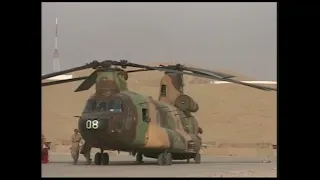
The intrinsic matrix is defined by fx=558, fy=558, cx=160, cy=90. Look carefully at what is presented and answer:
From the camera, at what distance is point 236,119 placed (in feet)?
235


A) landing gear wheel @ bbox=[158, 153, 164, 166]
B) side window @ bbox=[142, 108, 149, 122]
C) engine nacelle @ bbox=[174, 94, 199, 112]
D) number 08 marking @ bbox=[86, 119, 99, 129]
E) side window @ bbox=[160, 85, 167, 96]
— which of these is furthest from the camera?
side window @ bbox=[160, 85, 167, 96]

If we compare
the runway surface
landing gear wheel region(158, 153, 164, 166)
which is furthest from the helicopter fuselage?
the runway surface

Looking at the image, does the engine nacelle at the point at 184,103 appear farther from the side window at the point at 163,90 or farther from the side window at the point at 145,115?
the side window at the point at 145,115

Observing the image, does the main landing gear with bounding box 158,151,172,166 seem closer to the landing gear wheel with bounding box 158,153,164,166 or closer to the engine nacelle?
the landing gear wheel with bounding box 158,153,164,166

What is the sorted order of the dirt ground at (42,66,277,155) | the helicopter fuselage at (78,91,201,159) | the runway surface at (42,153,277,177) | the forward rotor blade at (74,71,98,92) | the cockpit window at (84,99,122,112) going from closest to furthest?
the runway surface at (42,153,277,177), the helicopter fuselage at (78,91,201,159), the cockpit window at (84,99,122,112), the forward rotor blade at (74,71,98,92), the dirt ground at (42,66,277,155)

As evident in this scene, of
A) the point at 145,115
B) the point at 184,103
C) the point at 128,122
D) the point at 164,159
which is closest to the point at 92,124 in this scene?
the point at 128,122

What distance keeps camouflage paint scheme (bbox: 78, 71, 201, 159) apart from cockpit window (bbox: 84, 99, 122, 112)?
5.0 inches

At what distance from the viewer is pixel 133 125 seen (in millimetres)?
17891

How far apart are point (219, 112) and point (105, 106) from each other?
5845 centimetres

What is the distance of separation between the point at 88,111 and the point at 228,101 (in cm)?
6336

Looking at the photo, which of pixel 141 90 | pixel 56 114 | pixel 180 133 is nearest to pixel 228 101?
pixel 141 90

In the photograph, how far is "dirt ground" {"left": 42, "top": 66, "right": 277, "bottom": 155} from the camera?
6569 cm

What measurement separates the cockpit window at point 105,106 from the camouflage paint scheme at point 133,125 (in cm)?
13
